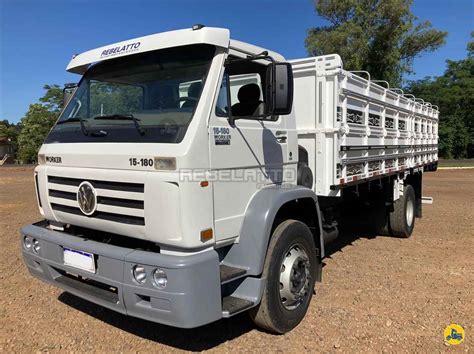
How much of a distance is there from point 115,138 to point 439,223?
7.64m

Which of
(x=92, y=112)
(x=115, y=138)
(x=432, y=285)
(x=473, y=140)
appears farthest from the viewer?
(x=473, y=140)

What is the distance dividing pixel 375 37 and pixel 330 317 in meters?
22.0

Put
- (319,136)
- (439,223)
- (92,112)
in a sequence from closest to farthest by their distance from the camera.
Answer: (92,112)
(319,136)
(439,223)

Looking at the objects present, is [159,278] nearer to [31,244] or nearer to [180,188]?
[180,188]

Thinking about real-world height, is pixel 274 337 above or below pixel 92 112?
below

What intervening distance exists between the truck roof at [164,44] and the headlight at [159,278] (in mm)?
1637

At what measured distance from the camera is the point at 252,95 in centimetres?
329

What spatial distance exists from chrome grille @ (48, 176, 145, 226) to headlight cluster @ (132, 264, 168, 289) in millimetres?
312

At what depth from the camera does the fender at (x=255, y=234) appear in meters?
3.16

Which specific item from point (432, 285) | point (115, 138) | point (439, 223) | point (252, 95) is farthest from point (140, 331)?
point (439, 223)

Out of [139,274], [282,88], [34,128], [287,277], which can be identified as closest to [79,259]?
[139,274]

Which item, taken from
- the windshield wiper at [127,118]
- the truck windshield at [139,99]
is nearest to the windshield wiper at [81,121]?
the truck windshield at [139,99]

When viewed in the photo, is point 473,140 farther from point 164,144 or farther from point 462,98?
point 164,144

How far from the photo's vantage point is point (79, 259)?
3174 mm
